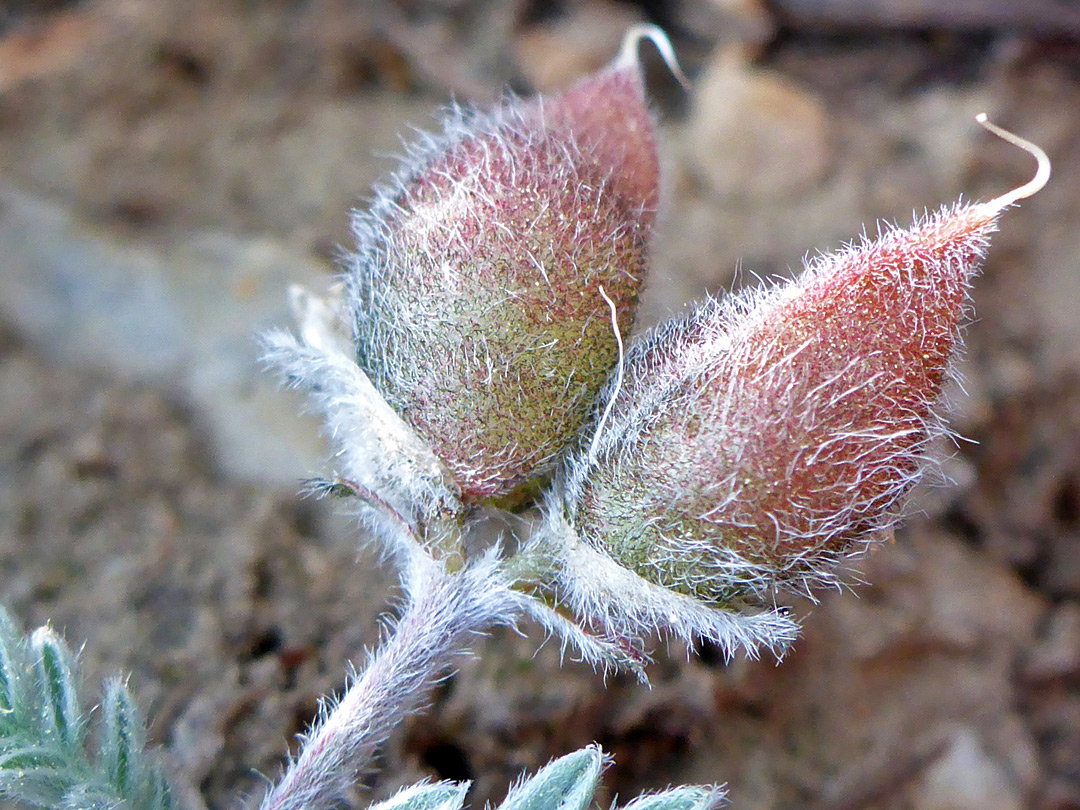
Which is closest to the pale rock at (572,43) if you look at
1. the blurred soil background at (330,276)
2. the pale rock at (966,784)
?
the blurred soil background at (330,276)

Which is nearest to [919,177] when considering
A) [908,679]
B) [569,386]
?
[908,679]

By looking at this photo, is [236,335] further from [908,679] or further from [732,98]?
[908,679]

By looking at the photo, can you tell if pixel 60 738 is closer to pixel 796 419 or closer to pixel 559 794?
pixel 559 794

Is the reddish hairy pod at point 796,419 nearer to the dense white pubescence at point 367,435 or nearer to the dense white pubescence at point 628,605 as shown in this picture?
the dense white pubescence at point 628,605

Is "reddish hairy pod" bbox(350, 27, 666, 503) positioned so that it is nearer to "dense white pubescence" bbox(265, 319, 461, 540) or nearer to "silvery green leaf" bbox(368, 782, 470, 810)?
"dense white pubescence" bbox(265, 319, 461, 540)

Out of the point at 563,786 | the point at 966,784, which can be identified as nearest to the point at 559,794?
the point at 563,786

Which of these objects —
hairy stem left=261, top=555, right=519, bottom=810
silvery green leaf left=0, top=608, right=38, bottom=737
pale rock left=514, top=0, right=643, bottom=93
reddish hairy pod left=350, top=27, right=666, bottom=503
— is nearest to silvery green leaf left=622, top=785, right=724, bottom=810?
hairy stem left=261, top=555, right=519, bottom=810
